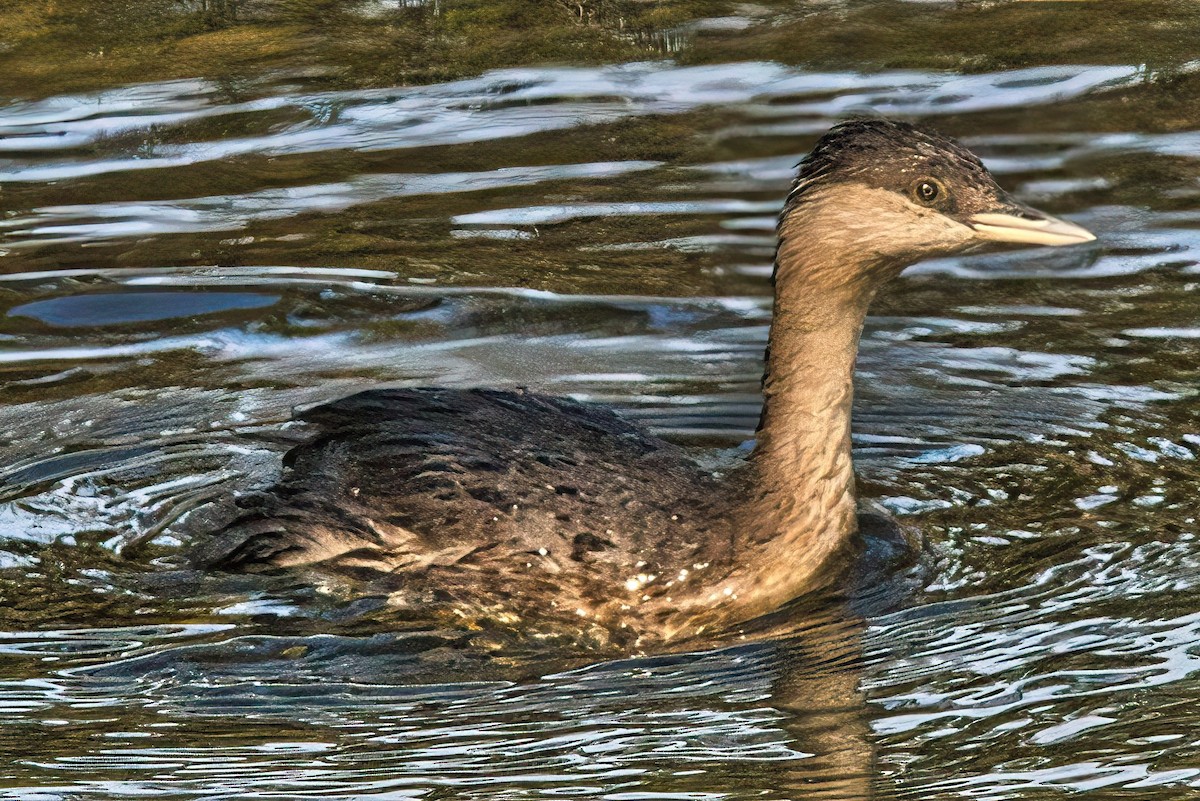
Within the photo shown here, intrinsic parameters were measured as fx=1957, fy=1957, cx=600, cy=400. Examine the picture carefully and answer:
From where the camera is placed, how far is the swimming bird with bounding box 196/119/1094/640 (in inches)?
246

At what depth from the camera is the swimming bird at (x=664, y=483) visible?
20.5ft

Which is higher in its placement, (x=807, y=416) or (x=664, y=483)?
(x=807, y=416)

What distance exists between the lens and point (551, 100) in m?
11.7

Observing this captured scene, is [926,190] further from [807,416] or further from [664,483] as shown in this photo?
[664,483]

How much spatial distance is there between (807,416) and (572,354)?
2.28 metres

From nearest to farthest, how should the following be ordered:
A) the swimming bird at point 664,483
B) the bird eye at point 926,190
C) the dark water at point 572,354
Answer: the dark water at point 572,354 → the swimming bird at point 664,483 → the bird eye at point 926,190

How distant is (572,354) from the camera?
8.66 m

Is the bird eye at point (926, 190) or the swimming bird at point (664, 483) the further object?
the bird eye at point (926, 190)

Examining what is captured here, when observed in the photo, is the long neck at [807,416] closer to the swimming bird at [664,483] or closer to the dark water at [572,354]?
the swimming bird at [664,483]

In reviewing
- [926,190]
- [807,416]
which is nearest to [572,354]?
[807,416]

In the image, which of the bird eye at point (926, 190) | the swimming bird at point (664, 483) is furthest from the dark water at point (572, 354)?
the bird eye at point (926, 190)

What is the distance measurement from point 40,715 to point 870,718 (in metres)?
2.38

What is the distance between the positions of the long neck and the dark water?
29 centimetres

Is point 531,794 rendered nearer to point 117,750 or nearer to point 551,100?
point 117,750
